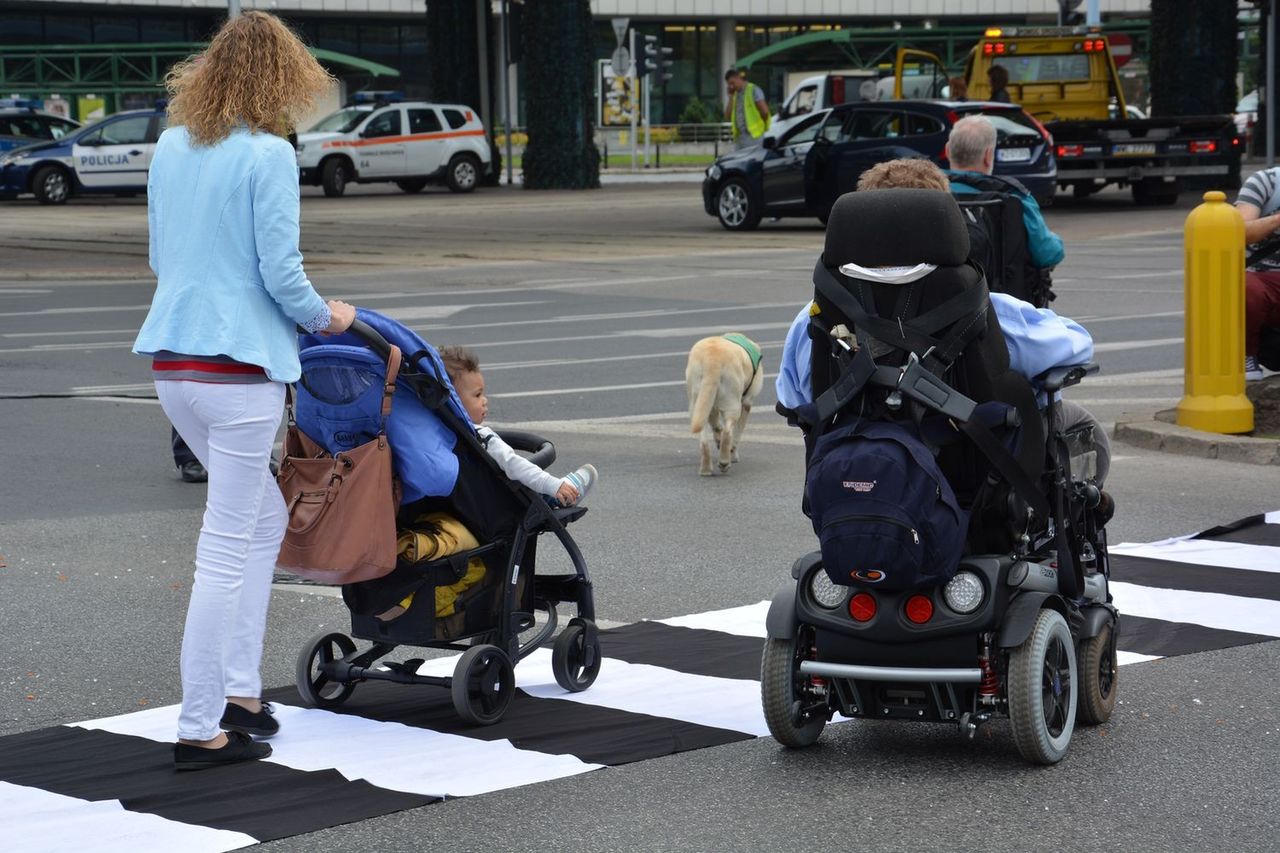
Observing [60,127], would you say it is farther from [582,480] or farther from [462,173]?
[582,480]

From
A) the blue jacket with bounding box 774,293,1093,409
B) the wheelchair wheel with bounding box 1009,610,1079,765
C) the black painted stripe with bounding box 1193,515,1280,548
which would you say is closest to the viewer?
the wheelchair wheel with bounding box 1009,610,1079,765

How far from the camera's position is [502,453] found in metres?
5.45

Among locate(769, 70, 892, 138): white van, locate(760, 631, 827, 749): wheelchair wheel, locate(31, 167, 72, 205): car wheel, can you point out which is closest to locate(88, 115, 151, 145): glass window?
locate(31, 167, 72, 205): car wheel

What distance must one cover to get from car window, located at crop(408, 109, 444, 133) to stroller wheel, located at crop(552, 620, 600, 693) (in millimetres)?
32899

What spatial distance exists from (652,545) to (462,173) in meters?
31.4

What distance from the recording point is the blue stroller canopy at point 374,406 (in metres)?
5.24

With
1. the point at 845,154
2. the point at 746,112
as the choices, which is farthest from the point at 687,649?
the point at 746,112

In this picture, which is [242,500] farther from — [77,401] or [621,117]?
[621,117]

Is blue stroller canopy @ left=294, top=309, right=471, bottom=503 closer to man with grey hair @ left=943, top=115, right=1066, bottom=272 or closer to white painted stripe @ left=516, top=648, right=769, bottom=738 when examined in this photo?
white painted stripe @ left=516, top=648, right=769, bottom=738

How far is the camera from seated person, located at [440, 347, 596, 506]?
18.0 feet

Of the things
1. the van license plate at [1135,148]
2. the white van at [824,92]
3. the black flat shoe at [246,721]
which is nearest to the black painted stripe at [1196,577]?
the black flat shoe at [246,721]

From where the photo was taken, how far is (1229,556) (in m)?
7.71

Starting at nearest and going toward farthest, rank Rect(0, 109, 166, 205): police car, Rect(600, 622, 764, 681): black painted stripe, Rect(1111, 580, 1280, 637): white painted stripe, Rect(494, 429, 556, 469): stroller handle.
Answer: Rect(494, 429, 556, 469): stroller handle → Rect(600, 622, 764, 681): black painted stripe → Rect(1111, 580, 1280, 637): white painted stripe → Rect(0, 109, 166, 205): police car

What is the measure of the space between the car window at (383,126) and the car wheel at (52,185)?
5.81m
